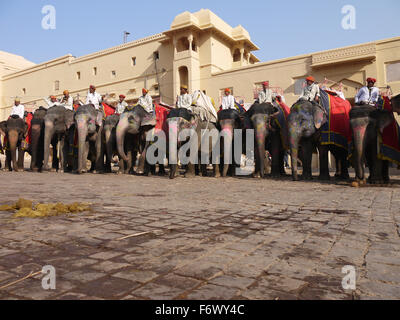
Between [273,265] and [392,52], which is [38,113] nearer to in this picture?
[273,265]

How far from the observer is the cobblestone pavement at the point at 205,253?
189 cm

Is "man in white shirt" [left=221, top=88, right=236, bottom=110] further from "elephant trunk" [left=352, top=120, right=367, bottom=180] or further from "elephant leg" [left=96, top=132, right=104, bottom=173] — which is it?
"elephant trunk" [left=352, top=120, right=367, bottom=180]

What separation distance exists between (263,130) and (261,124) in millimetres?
203

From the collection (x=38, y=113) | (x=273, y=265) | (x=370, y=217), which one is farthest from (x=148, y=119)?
(x=273, y=265)

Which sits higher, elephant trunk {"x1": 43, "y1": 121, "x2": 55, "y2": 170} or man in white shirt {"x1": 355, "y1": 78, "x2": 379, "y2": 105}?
man in white shirt {"x1": 355, "y1": 78, "x2": 379, "y2": 105}

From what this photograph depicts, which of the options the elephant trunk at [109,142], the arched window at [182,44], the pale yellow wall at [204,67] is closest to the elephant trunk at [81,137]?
the elephant trunk at [109,142]

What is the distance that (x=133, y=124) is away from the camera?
11.6m

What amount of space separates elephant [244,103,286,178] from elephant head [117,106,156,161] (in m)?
3.43

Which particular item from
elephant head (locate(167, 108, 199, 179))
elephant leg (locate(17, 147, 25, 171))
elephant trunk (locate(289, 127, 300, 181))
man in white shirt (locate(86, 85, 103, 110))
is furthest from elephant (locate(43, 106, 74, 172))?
elephant trunk (locate(289, 127, 300, 181))

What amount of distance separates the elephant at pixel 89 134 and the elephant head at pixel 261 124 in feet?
18.4

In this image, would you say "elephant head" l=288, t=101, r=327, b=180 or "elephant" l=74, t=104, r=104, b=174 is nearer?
"elephant head" l=288, t=101, r=327, b=180

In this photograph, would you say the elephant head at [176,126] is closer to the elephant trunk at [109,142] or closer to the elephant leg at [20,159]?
the elephant trunk at [109,142]

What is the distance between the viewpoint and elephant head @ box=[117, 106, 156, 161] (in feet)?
37.2

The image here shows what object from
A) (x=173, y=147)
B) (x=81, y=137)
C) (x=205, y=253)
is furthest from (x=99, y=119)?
(x=205, y=253)
